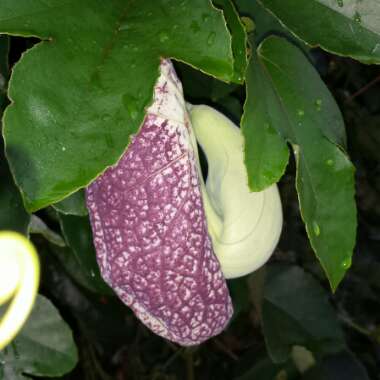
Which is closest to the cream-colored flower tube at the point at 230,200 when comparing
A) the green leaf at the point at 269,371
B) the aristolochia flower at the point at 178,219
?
the aristolochia flower at the point at 178,219

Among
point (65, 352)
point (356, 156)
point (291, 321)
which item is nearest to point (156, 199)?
point (65, 352)

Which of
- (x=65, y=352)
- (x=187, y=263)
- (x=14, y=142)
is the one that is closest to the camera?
(x=14, y=142)

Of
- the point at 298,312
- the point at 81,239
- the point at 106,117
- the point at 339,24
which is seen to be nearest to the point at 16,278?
the point at 106,117

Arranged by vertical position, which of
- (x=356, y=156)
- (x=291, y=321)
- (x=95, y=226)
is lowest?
(x=291, y=321)

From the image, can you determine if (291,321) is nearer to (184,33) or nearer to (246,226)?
(246,226)

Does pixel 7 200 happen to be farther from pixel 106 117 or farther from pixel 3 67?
pixel 106 117

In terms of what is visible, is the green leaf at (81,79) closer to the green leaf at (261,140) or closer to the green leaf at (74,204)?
the green leaf at (261,140)
